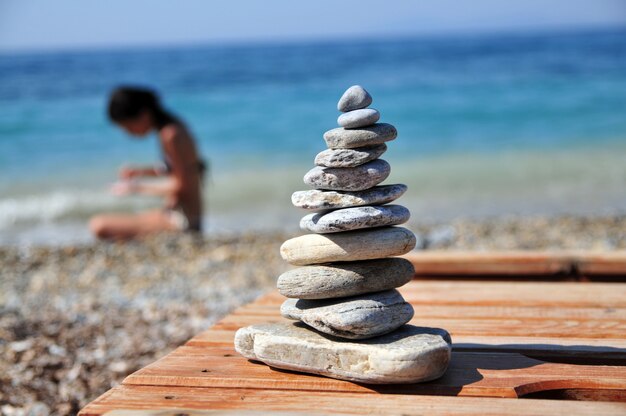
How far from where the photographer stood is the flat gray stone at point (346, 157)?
8.14 feet

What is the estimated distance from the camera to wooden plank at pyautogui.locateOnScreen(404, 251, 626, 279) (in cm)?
388

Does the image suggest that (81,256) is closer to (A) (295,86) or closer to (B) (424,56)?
(A) (295,86)

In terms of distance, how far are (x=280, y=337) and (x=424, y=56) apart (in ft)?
112

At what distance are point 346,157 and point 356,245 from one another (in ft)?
0.93

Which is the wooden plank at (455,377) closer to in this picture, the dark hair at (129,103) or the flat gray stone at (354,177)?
the flat gray stone at (354,177)

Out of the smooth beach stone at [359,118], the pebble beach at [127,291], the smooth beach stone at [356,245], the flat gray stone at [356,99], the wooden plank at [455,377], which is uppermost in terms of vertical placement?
the flat gray stone at [356,99]

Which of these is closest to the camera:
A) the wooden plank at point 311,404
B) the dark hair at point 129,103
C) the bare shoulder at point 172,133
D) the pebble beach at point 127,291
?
the wooden plank at point 311,404

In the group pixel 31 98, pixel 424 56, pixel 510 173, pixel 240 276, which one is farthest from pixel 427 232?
pixel 424 56

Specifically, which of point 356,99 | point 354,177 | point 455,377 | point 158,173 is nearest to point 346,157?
point 354,177

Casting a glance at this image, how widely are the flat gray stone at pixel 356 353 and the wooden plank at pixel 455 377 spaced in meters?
0.03

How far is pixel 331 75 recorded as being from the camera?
28484 mm

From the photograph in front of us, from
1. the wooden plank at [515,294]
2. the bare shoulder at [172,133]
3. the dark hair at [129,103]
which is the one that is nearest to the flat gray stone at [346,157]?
the wooden plank at [515,294]

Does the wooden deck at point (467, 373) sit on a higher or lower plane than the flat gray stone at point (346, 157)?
lower

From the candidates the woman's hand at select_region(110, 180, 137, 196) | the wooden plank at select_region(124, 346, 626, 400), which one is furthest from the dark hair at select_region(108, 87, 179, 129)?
the wooden plank at select_region(124, 346, 626, 400)
